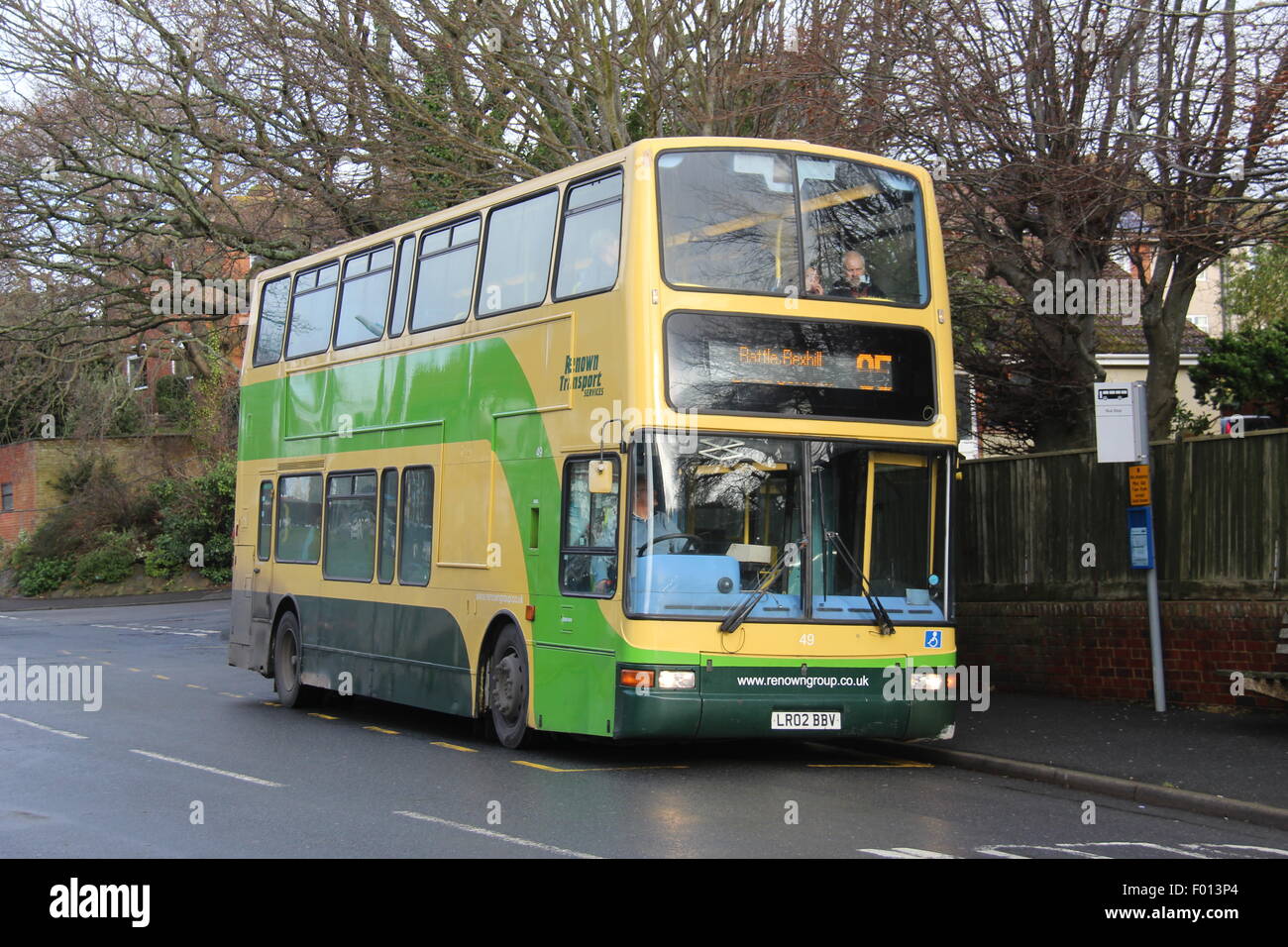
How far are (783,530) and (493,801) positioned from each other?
9.76 feet

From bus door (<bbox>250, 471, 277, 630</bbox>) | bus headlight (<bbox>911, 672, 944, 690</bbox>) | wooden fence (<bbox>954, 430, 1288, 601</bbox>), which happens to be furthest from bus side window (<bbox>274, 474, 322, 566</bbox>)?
bus headlight (<bbox>911, 672, 944, 690</bbox>)

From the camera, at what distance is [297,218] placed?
1047 inches

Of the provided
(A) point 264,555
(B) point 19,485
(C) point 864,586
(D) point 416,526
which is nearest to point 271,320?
(A) point 264,555

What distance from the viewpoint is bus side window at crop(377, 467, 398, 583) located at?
15.9m

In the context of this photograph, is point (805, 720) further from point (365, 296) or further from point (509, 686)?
point (365, 296)

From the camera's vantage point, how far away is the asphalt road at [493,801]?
9.05m

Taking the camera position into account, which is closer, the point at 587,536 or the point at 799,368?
the point at 799,368

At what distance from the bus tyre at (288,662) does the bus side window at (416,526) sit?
307cm

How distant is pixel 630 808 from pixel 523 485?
3.83 m

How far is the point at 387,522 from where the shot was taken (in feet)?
52.5

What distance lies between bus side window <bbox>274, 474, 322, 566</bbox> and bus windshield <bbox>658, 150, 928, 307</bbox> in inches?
279

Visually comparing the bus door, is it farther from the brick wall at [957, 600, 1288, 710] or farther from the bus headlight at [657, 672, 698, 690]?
the bus headlight at [657, 672, 698, 690]

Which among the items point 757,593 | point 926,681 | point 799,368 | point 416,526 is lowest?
point 926,681
